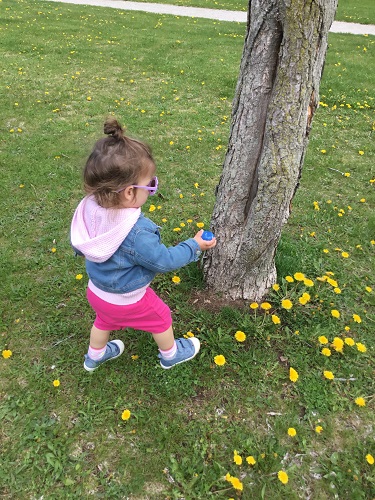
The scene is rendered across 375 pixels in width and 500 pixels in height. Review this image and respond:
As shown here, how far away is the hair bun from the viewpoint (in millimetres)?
1828

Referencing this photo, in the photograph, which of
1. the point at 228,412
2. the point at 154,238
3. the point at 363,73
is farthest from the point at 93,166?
the point at 363,73

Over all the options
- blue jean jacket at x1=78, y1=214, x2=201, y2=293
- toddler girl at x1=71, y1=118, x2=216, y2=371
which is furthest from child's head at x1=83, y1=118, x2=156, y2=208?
blue jean jacket at x1=78, y1=214, x2=201, y2=293

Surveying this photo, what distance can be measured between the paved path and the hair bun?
508 inches

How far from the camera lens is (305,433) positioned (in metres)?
2.32

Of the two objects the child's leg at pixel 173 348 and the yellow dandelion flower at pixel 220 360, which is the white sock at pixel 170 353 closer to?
the child's leg at pixel 173 348

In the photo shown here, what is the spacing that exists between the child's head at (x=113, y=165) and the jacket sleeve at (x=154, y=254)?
0.74ft

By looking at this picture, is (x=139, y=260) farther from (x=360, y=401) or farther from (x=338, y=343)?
(x=360, y=401)

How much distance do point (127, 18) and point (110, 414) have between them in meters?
13.2

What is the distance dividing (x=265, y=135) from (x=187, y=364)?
1.55 meters

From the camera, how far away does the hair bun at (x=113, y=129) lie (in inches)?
72.0

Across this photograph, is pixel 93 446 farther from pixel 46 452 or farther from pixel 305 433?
pixel 305 433

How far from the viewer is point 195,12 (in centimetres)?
1399

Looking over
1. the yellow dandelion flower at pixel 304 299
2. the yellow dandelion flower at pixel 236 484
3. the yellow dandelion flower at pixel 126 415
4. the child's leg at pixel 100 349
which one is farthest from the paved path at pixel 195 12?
the yellow dandelion flower at pixel 236 484

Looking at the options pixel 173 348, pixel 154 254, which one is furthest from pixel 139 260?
pixel 173 348
